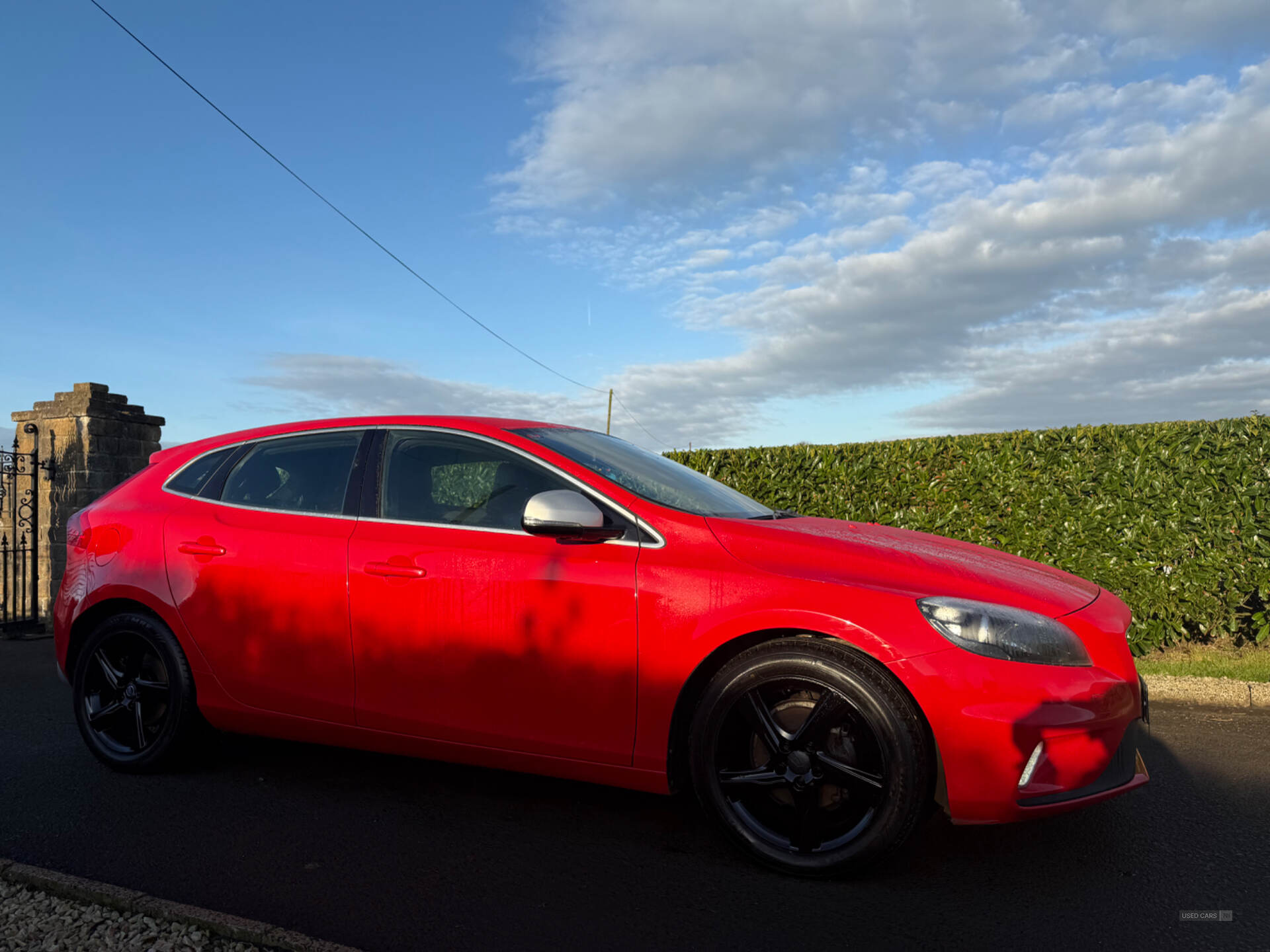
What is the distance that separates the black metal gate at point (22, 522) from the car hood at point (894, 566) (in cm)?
895

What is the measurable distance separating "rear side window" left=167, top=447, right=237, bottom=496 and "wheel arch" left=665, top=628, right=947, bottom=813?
2.63 metres

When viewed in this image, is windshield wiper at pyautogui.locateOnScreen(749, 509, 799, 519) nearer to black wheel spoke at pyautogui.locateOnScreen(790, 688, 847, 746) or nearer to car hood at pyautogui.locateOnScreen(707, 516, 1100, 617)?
car hood at pyautogui.locateOnScreen(707, 516, 1100, 617)

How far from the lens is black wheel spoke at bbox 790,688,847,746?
2951 mm

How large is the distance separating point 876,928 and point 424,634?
1910 mm

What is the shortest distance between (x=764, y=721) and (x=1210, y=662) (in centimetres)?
569

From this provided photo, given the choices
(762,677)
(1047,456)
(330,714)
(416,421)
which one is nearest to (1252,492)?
(1047,456)

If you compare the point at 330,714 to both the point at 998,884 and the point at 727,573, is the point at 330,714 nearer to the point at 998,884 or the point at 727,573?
the point at 727,573

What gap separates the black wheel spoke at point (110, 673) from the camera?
4172 millimetres

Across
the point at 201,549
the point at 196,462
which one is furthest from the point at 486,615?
the point at 196,462

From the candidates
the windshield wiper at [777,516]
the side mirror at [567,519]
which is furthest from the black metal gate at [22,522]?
the windshield wiper at [777,516]

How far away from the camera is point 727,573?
3.09m

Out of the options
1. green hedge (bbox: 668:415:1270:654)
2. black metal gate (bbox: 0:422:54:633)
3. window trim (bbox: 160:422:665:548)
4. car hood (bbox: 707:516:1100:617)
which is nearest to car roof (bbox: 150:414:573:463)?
window trim (bbox: 160:422:665:548)

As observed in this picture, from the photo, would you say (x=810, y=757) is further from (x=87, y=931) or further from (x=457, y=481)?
(x=87, y=931)

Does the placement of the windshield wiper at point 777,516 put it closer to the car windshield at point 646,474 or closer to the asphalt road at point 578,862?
the car windshield at point 646,474
